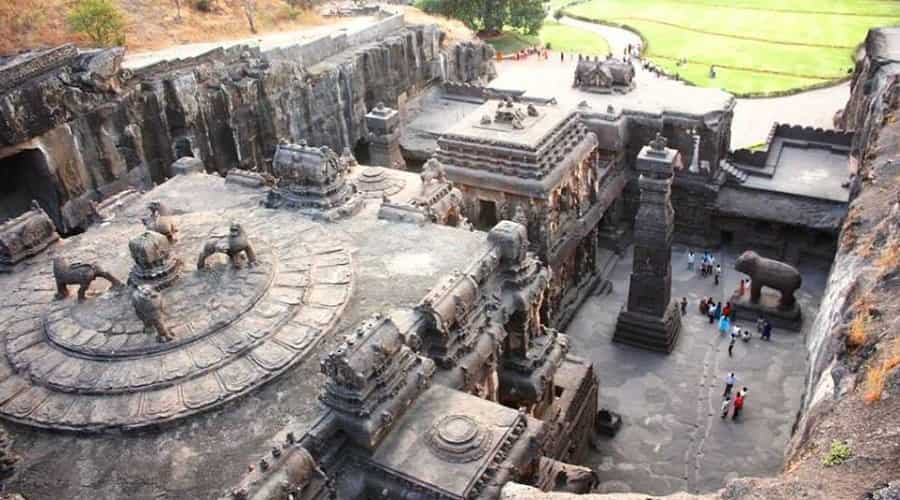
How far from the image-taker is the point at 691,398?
23.2 metres

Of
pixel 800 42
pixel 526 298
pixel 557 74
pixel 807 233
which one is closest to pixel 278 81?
pixel 557 74

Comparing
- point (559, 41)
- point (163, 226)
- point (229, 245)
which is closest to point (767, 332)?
point (229, 245)

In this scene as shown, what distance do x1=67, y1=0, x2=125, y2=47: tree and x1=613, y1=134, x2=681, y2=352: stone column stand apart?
22404 millimetres

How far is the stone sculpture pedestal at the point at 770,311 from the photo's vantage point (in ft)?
85.3

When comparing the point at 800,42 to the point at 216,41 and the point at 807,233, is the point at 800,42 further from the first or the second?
the point at 216,41

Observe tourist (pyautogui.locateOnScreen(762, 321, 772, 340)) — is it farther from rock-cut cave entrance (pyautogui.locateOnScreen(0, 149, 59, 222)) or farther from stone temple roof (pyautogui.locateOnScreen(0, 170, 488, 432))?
rock-cut cave entrance (pyautogui.locateOnScreen(0, 149, 59, 222))

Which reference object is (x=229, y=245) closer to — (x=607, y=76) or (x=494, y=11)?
(x=607, y=76)

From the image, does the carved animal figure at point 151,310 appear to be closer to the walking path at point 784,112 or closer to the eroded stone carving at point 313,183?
the eroded stone carving at point 313,183

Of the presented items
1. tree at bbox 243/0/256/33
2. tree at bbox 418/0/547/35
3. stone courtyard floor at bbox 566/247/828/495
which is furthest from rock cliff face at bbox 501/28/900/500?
tree at bbox 418/0/547/35

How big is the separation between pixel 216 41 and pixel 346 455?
97.7 ft

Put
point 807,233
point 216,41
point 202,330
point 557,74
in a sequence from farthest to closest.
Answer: point 557,74, point 216,41, point 807,233, point 202,330

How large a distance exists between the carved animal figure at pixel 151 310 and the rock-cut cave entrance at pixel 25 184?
13.7 meters

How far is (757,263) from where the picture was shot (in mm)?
25953

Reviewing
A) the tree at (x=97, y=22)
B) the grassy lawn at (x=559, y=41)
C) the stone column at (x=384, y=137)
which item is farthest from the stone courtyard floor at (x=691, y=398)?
the grassy lawn at (x=559, y=41)
